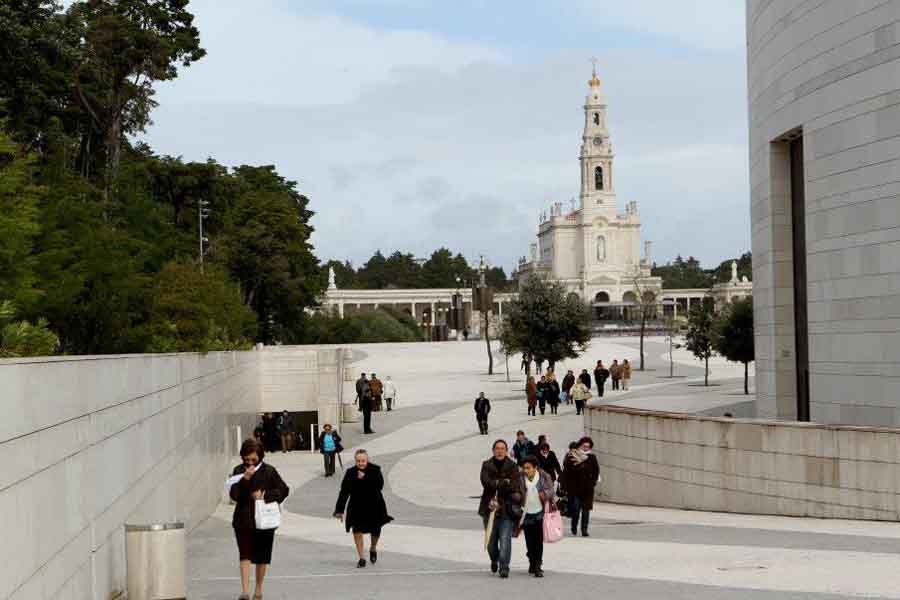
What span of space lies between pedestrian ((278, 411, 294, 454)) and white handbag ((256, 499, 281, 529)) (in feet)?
90.5

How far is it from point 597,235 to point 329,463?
5675 inches

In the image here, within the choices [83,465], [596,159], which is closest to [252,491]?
[83,465]

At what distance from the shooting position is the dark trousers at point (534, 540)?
11922 mm

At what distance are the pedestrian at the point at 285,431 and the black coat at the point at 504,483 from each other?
86.5 feet

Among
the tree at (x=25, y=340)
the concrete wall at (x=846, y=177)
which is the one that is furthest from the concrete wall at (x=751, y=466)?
the tree at (x=25, y=340)

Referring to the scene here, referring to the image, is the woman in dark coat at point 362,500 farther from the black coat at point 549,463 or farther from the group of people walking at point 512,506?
the black coat at point 549,463

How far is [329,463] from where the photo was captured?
95.0 ft

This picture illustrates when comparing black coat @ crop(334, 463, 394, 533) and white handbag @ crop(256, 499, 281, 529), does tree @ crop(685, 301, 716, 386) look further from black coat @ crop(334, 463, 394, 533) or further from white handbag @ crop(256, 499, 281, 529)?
white handbag @ crop(256, 499, 281, 529)

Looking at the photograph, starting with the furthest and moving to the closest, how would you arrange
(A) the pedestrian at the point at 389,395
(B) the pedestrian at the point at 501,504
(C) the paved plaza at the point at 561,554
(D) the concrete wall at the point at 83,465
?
1. (A) the pedestrian at the point at 389,395
2. (B) the pedestrian at the point at 501,504
3. (C) the paved plaza at the point at 561,554
4. (D) the concrete wall at the point at 83,465

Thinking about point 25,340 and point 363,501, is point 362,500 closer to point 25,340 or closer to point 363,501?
point 363,501

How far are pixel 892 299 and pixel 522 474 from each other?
11.9m

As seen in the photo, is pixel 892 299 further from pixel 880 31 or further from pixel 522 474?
pixel 522 474

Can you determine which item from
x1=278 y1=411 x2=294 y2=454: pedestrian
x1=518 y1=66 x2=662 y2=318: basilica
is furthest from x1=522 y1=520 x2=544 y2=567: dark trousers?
x1=518 y1=66 x2=662 y2=318: basilica

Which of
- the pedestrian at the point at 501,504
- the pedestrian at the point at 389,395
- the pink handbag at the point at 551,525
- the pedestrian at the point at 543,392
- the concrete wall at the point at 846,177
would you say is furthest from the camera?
the pedestrian at the point at 389,395
